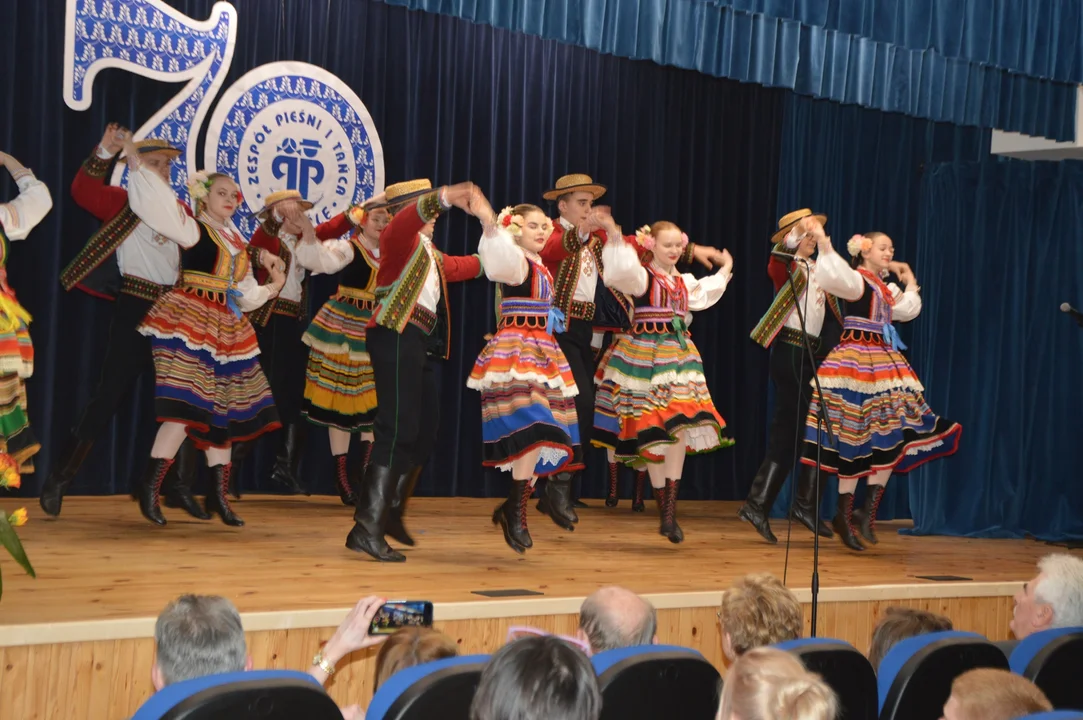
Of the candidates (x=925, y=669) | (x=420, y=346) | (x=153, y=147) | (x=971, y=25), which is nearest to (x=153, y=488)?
(x=420, y=346)

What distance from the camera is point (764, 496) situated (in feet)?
19.2

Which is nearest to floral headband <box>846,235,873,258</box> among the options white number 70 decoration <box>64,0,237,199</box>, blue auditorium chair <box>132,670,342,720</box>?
white number 70 decoration <box>64,0,237,199</box>

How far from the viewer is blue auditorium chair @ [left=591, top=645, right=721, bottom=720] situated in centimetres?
199

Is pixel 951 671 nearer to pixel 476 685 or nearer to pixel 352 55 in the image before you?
pixel 476 685

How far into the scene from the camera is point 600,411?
19.7ft

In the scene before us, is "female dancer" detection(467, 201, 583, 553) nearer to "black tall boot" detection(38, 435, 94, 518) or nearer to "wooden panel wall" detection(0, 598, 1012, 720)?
"wooden panel wall" detection(0, 598, 1012, 720)

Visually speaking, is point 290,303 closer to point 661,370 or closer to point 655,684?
point 661,370

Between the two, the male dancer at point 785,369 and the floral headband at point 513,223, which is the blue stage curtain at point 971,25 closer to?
the male dancer at point 785,369

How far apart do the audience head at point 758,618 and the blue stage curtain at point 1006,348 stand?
477 centimetres

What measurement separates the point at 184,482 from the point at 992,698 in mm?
3876

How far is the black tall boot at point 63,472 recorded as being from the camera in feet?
15.6

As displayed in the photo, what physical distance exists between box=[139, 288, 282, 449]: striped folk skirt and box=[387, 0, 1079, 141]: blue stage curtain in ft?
4.81

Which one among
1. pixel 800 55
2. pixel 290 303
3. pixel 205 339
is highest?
pixel 800 55

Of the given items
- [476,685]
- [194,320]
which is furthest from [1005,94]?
[476,685]
